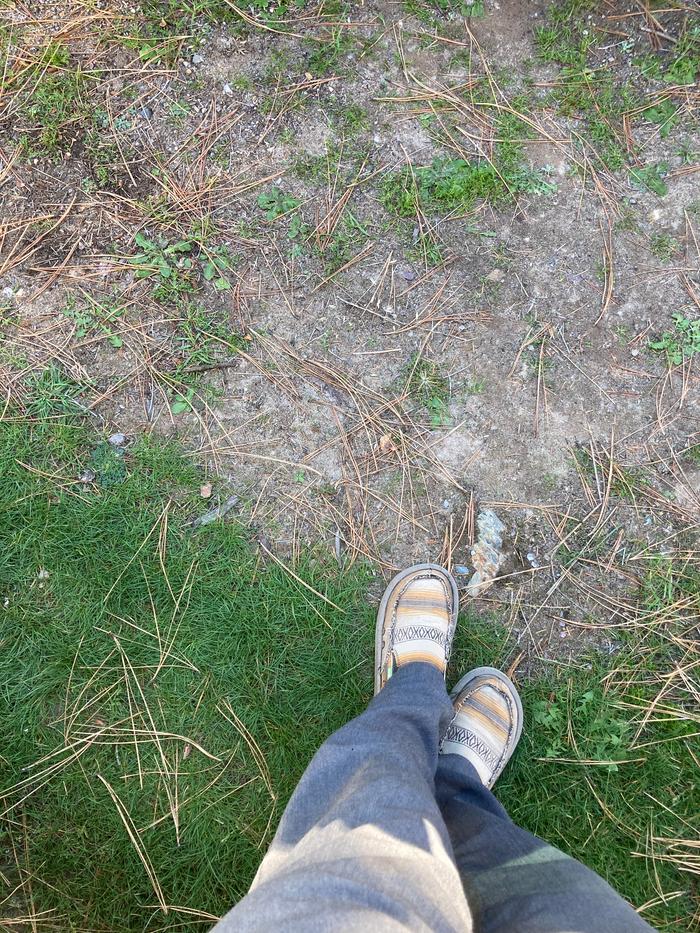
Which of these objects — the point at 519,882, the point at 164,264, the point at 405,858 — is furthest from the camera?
the point at 164,264

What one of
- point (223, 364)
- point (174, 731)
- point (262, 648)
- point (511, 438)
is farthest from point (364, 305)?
point (174, 731)

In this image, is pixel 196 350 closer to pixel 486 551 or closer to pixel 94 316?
pixel 94 316

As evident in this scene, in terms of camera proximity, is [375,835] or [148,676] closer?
[375,835]

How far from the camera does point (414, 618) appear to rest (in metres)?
2.07

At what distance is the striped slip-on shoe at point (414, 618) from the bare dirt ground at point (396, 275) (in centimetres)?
9

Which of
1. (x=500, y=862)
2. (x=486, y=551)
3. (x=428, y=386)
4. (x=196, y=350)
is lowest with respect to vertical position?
(x=500, y=862)

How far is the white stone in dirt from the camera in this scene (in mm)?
2137

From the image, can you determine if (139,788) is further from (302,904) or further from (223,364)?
(223,364)

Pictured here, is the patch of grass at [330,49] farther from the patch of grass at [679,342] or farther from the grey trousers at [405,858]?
the grey trousers at [405,858]

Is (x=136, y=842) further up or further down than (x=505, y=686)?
further down

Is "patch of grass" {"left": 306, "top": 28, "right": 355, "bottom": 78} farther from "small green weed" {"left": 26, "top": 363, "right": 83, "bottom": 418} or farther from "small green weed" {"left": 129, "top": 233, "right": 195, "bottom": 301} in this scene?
"small green weed" {"left": 26, "top": 363, "right": 83, "bottom": 418}

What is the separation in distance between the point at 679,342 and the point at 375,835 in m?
1.97

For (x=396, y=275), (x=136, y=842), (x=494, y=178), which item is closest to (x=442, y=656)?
(x=136, y=842)

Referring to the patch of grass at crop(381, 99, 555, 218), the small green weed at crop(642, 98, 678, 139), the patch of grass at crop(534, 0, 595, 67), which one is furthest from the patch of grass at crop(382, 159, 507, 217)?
the small green weed at crop(642, 98, 678, 139)
